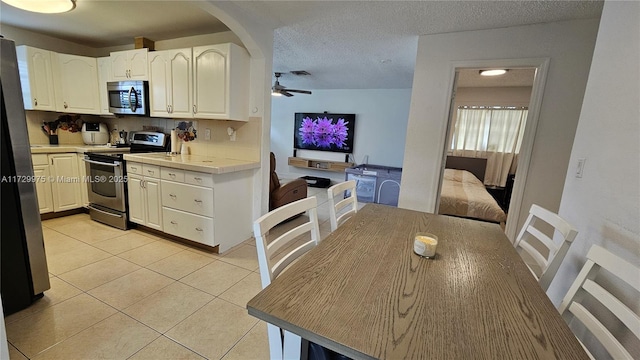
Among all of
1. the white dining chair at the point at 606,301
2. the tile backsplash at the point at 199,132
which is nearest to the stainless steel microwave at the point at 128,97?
the tile backsplash at the point at 199,132

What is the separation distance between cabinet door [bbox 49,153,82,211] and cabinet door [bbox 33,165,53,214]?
0.12 feet

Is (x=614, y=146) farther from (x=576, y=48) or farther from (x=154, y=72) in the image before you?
(x=154, y=72)

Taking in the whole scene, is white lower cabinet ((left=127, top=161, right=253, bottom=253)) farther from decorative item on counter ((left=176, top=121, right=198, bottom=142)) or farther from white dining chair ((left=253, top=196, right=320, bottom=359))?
white dining chair ((left=253, top=196, right=320, bottom=359))

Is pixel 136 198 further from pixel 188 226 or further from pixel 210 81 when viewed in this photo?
pixel 210 81

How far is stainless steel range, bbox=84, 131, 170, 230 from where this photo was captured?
2.98 meters

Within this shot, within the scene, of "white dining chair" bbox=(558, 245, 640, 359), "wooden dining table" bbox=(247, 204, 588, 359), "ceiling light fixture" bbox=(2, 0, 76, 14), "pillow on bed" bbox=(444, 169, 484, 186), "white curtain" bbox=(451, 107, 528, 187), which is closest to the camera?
"wooden dining table" bbox=(247, 204, 588, 359)

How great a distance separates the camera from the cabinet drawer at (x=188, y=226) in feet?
8.52

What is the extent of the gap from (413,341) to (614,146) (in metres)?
1.46

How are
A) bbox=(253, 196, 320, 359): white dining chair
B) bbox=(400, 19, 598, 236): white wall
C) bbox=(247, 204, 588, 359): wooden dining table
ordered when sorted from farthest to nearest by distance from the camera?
1. bbox=(400, 19, 598, 236): white wall
2. bbox=(253, 196, 320, 359): white dining chair
3. bbox=(247, 204, 588, 359): wooden dining table

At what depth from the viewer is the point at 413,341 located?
2.19 feet

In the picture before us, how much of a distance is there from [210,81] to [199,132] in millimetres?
820

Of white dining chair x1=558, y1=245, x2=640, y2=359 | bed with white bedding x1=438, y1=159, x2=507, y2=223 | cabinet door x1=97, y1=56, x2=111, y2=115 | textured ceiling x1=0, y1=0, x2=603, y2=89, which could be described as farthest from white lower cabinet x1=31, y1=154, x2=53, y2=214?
bed with white bedding x1=438, y1=159, x2=507, y2=223

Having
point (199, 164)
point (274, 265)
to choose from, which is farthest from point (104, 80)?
point (274, 265)

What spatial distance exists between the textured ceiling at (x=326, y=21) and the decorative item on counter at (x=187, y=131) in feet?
3.32
